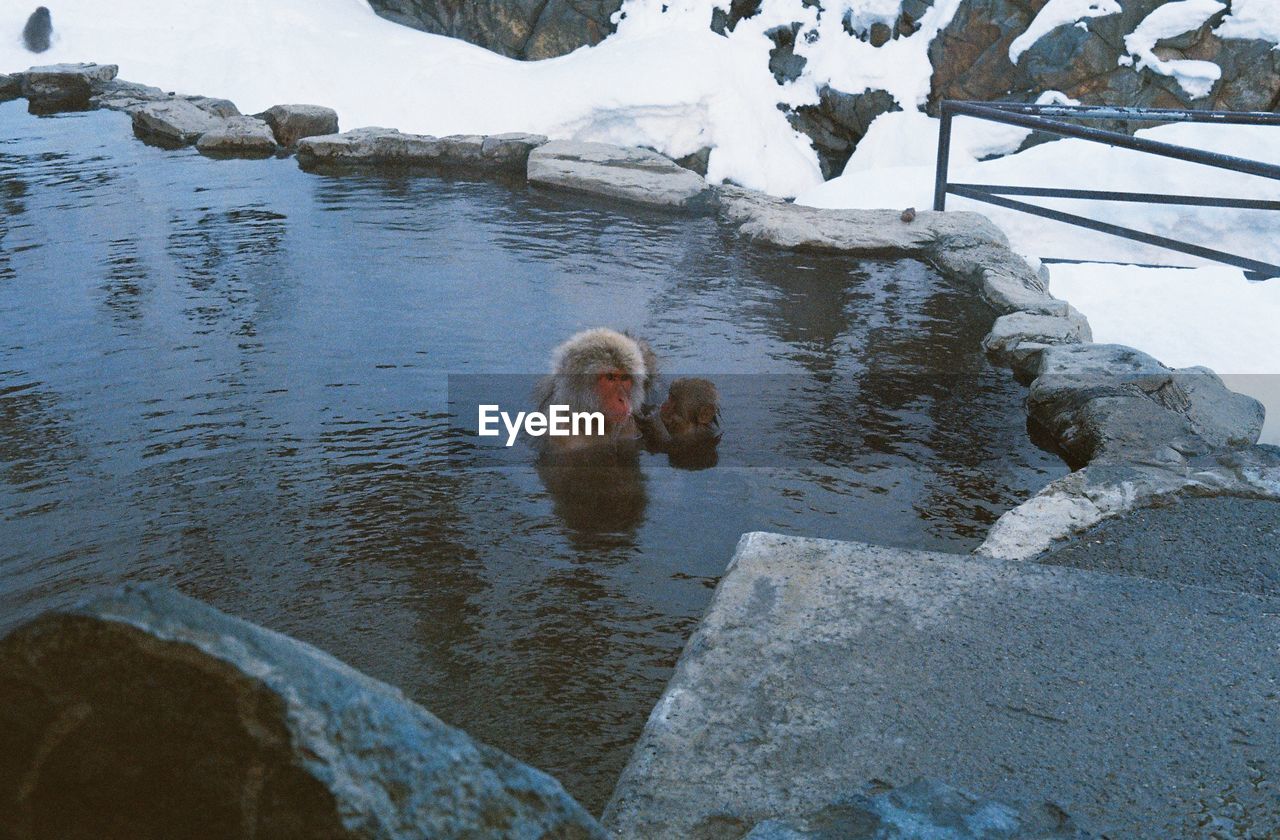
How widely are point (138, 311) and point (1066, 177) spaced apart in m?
7.11

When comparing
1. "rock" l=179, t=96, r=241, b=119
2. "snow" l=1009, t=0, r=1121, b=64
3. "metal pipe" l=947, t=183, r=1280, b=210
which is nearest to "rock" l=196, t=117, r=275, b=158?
"rock" l=179, t=96, r=241, b=119

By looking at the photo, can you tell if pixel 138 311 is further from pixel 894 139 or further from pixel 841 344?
pixel 894 139

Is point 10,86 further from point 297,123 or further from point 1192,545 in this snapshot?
point 1192,545

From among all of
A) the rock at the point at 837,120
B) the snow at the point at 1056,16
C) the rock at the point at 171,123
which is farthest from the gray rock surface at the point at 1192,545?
the rock at the point at 837,120

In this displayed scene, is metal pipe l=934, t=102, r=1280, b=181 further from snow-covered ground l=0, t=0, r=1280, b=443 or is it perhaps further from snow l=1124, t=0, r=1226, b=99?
snow l=1124, t=0, r=1226, b=99

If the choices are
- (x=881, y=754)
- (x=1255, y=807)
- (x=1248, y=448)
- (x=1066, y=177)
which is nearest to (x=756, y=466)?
(x=1248, y=448)

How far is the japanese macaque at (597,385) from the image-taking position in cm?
371

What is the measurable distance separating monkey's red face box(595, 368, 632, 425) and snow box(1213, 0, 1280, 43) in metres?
11.0

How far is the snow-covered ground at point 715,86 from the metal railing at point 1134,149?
648 millimetres

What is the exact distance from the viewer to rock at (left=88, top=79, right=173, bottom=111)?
10391 millimetres

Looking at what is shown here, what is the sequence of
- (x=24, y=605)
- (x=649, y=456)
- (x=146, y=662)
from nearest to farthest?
(x=146, y=662)
(x=24, y=605)
(x=649, y=456)

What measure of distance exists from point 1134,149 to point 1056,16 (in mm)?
8142

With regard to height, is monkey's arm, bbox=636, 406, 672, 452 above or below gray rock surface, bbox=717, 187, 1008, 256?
below

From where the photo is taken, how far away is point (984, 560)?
2.50 metres
